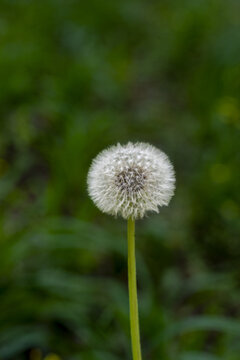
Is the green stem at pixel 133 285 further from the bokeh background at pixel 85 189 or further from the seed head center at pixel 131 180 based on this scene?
the bokeh background at pixel 85 189

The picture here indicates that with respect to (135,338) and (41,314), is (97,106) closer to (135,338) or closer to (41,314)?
(41,314)

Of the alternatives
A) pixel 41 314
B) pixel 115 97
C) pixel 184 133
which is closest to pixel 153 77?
pixel 115 97

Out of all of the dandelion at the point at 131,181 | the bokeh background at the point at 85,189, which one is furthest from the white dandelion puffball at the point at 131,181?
the bokeh background at the point at 85,189

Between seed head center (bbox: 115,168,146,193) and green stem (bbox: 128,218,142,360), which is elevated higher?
seed head center (bbox: 115,168,146,193)

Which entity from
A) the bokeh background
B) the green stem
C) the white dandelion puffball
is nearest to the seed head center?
the white dandelion puffball

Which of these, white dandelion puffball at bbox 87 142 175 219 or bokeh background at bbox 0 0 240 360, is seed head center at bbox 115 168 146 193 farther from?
bokeh background at bbox 0 0 240 360

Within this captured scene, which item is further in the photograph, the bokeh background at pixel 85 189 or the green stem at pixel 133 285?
the bokeh background at pixel 85 189

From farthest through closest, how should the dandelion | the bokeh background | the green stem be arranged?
the bokeh background, the dandelion, the green stem
